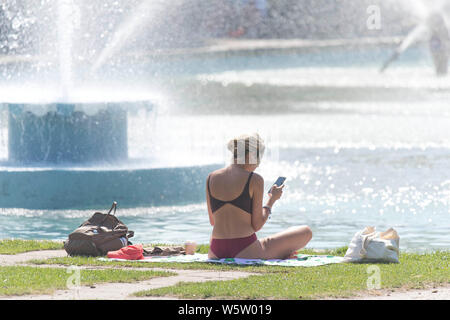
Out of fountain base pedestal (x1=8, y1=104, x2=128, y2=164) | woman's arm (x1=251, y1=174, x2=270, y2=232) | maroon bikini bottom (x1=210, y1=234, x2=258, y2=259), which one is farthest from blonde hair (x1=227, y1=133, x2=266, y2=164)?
fountain base pedestal (x1=8, y1=104, x2=128, y2=164)

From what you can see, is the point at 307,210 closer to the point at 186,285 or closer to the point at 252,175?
the point at 252,175

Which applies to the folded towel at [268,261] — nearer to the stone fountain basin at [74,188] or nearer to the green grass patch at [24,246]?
the green grass patch at [24,246]

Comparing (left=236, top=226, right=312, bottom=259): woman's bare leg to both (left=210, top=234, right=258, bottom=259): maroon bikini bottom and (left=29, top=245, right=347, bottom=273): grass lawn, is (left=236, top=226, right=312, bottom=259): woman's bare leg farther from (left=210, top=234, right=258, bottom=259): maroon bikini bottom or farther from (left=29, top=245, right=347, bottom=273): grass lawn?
(left=29, top=245, right=347, bottom=273): grass lawn

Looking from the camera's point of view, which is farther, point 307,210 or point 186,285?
point 307,210

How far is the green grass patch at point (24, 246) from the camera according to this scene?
9750 millimetres

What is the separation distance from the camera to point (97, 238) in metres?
9.31

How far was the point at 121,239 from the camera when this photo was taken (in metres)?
9.49

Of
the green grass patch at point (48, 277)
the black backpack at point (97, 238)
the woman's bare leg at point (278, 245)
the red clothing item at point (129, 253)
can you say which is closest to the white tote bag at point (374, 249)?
the woman's bare leg at point (278, 245)

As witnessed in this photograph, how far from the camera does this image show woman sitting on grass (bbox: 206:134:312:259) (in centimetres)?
888

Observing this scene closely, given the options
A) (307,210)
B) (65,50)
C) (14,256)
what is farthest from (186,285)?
(65,50)

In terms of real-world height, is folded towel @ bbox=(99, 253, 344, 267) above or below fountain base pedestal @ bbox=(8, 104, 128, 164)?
below

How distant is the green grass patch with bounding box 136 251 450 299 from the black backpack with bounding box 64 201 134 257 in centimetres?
163

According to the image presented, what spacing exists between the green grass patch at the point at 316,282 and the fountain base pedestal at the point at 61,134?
6.37 meters
